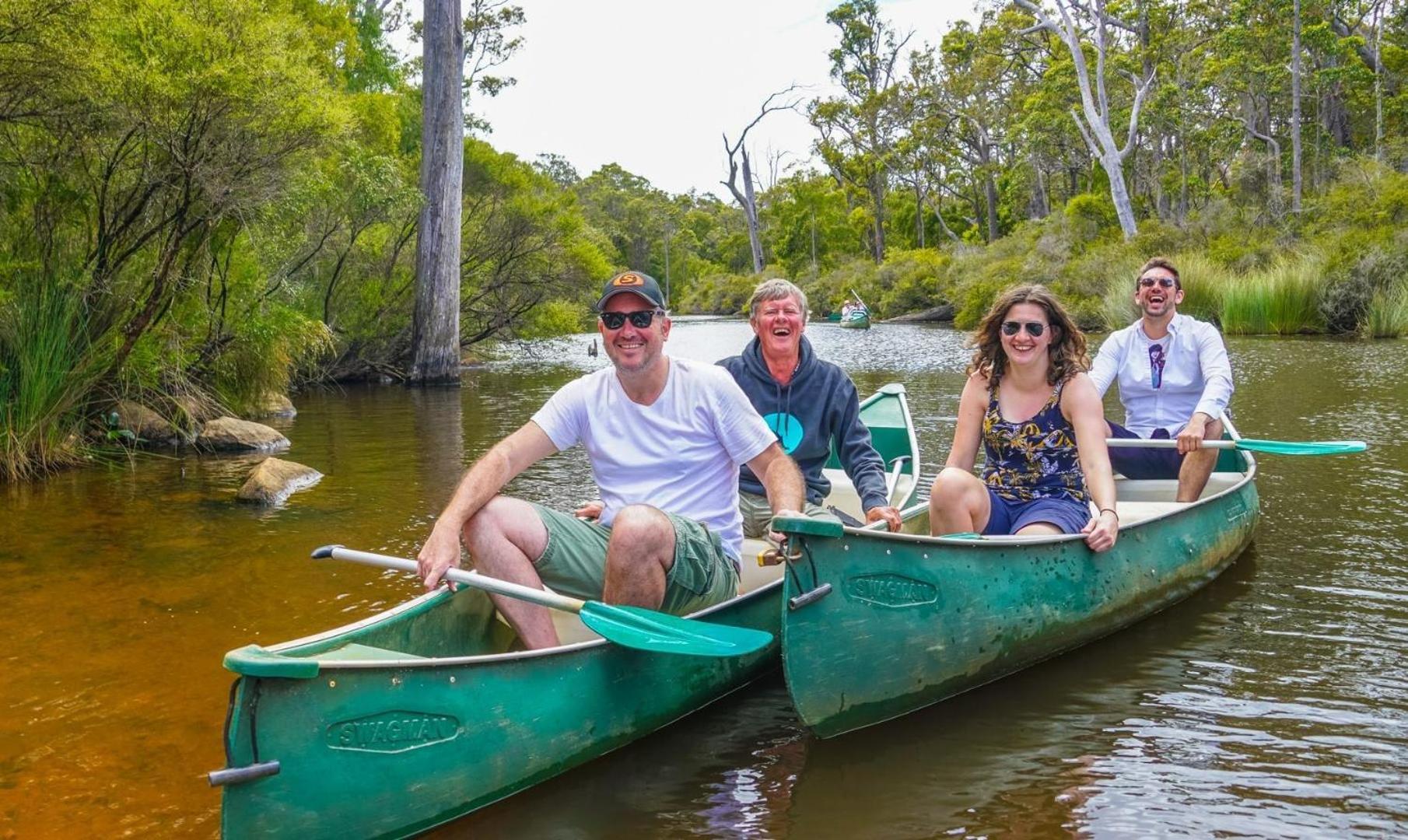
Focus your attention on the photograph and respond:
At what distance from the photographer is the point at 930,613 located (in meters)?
3.79

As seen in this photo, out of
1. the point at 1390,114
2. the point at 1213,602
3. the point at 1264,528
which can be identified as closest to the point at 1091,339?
the point at 1390,114

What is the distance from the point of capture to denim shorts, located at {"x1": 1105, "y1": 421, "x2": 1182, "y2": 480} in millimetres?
6352

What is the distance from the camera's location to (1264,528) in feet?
21.4

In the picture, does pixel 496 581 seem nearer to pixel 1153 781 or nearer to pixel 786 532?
pixel 786 532

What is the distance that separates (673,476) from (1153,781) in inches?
67.1

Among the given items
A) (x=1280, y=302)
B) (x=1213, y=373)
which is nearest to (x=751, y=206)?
(x=1280, y=302)

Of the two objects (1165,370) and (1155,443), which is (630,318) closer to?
(1155,443)

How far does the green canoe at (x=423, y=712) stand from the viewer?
2.62 meters

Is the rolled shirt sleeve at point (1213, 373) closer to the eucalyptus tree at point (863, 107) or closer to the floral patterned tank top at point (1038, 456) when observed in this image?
the floral patterned tank top at point (1038, 456)

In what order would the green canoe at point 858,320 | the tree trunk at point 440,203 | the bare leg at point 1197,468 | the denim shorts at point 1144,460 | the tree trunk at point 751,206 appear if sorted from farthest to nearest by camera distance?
1. the tree trunk at point 751,206
2. the green canoe at point 858,320
3. the tree trunk at point 440,203
4. the denim shorts at point 1144,460
5. the bare leg at point 1197,468

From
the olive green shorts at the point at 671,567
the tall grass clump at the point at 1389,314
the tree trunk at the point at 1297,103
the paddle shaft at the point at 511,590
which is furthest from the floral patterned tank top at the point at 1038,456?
the tree trunk at the point at 1297,103

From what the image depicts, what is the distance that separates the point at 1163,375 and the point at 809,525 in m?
3.69

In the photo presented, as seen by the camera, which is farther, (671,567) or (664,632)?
(671,567)

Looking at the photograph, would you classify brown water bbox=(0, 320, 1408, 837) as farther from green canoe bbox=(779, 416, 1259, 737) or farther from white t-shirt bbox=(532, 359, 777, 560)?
white t-shirt bbox=(532, 359, 777, 560)
